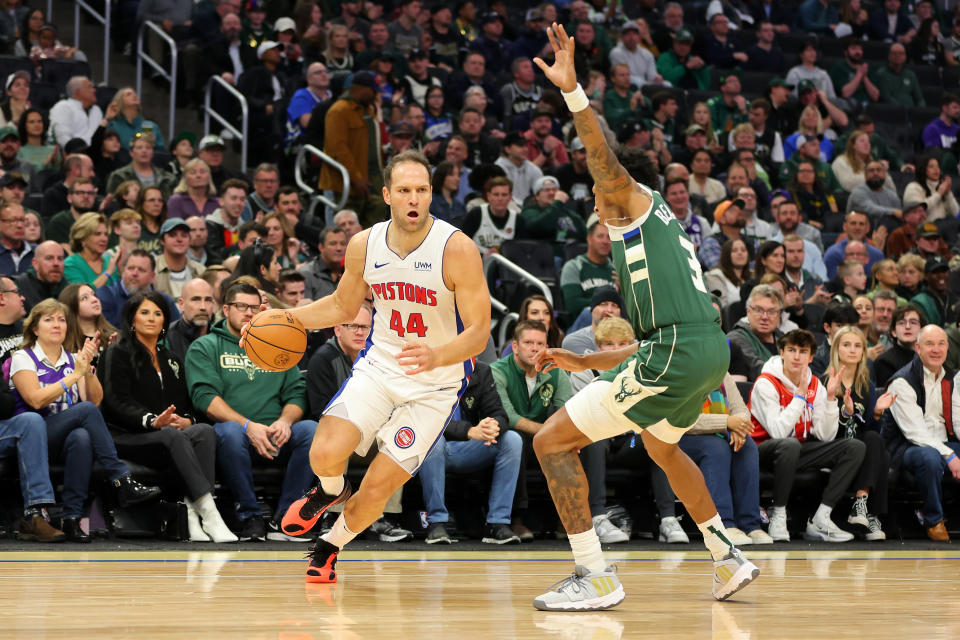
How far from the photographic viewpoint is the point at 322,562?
5535 mm

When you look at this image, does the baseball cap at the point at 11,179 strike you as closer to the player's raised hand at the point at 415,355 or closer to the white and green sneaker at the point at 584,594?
the player's raised hand at the point at 415,355

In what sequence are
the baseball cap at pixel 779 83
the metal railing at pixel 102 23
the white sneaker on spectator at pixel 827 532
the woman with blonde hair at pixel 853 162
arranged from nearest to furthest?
1. the white sneaker on spectator at pixel 827 532
2. the metal railing at pixel 102 23
3. the woman with blonde hair at pixel 853 162
4. the baseball cap at pixel 779 83

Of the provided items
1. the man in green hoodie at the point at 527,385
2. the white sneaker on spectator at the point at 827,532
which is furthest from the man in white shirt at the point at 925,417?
the man in green hoodie at the point at 527,385

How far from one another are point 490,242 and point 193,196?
8.27ft

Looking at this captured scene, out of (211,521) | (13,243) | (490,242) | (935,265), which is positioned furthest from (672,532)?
(13,243)

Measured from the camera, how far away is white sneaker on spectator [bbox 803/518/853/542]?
8320 millimetres

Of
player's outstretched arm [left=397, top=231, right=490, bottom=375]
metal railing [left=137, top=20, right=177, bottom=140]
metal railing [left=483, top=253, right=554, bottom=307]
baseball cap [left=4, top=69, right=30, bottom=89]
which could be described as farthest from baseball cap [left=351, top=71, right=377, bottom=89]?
player's outstretched arm [left=397, top=231, right=490, bottom=375]

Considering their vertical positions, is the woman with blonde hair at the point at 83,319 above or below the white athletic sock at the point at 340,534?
above

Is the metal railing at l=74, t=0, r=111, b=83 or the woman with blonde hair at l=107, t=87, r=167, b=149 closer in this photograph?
the woman with blonde hair at l=107, t=87, r=167, b=149

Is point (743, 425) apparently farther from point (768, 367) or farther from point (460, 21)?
point (460, 21)

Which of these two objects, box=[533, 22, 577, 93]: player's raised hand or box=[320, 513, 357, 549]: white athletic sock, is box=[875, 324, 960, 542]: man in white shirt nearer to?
box=[320, 513, 357, 549]: white athletic sock

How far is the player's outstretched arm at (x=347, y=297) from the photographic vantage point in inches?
217

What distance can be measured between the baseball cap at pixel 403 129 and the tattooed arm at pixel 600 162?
667cm

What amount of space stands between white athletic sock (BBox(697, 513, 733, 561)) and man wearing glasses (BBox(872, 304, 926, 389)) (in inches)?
177
